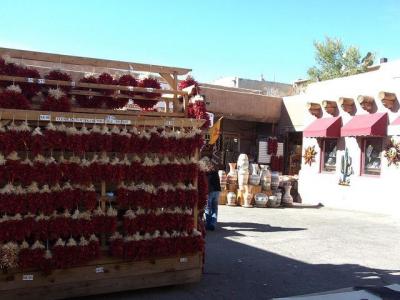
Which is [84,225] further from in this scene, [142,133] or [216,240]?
[216,240]

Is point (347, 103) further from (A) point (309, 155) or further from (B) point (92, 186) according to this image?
(B) point (92, 186)

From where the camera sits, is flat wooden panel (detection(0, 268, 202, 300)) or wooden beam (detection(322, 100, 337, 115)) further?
wooden beam (detection(322, 100, 337, 115))

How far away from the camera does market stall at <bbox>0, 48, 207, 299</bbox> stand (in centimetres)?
563

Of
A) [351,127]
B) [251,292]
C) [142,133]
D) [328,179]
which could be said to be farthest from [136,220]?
[328,179]

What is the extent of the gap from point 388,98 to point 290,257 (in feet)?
27.6

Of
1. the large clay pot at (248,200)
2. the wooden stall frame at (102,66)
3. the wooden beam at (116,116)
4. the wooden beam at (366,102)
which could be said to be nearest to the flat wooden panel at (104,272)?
the wooden beam at (116,116)

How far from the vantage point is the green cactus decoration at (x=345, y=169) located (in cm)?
1680

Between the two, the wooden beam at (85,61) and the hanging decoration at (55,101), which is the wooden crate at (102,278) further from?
the wooden beam at (85,61)

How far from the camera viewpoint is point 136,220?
6.30 m

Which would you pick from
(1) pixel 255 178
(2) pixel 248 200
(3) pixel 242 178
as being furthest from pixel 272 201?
(3) pixel 242 178

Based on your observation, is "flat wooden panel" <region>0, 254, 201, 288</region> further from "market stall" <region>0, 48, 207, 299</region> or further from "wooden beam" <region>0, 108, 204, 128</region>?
"wooden beam" <region>0, 108, 204, 128</region>

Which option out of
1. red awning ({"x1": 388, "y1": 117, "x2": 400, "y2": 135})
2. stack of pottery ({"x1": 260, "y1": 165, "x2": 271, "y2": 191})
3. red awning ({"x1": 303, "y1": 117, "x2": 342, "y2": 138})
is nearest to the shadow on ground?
stack of pottery ({"x1": 260, "y1": 165, "x2": 271, "y2": 191})

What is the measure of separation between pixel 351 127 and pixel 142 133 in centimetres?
1139

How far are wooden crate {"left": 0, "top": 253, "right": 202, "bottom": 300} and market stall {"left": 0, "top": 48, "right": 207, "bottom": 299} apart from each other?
0.5 inches
